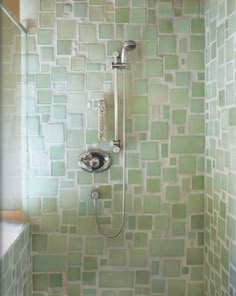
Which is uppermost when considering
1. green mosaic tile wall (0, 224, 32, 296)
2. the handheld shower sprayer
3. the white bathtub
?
the handheld shower sprayer

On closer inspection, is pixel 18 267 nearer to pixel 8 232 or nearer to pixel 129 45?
pixel 8 232

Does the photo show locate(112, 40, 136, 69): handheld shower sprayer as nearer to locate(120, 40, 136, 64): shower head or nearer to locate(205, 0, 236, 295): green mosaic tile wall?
locate(120, 40, 136, 64): shower head

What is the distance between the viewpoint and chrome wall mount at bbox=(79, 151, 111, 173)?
7.56ft

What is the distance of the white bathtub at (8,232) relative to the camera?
1.83 metres

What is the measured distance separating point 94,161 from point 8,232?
2.22ft

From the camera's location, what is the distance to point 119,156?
234cm

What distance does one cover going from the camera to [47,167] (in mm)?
2334

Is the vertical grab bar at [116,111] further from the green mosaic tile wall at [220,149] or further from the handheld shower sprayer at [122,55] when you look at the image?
the green mosaic tile wall at [220,149]

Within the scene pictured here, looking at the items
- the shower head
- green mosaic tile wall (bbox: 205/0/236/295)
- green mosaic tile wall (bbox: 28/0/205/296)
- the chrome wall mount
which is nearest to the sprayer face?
the shower head

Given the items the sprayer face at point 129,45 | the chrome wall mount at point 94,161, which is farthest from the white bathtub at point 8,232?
the sprayer face at point 129,45

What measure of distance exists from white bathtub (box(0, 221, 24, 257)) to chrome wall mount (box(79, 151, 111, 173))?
544mm

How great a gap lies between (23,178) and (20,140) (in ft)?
0.84

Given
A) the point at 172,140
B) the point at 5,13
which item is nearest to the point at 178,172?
the point at 172,140

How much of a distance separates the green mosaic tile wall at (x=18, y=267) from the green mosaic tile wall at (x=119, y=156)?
0.30 feet
